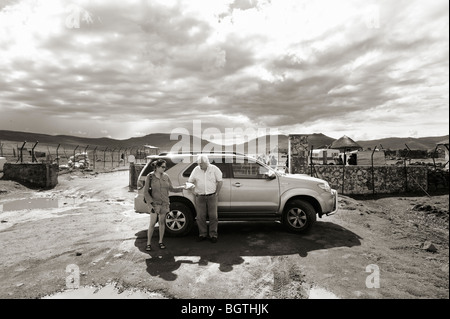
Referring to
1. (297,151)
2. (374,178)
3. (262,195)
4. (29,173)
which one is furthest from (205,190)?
(29,173)

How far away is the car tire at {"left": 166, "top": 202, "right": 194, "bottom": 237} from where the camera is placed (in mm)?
6863

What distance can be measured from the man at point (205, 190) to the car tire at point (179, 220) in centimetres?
35

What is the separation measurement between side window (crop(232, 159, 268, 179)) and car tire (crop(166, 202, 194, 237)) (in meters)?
1.44

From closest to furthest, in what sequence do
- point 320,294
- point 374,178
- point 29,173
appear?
point 320,294 < point 374,178 < point 29,173

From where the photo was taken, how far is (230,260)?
5.49 metres

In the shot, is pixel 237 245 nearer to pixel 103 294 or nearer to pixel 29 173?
pixel 103 294

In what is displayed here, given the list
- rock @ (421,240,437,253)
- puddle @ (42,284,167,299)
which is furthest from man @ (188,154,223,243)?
rock @ (421,240,437,253)

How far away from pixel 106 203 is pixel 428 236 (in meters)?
10.6

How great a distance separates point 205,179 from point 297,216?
7.86 feet

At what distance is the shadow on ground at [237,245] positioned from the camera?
539 centimetres
